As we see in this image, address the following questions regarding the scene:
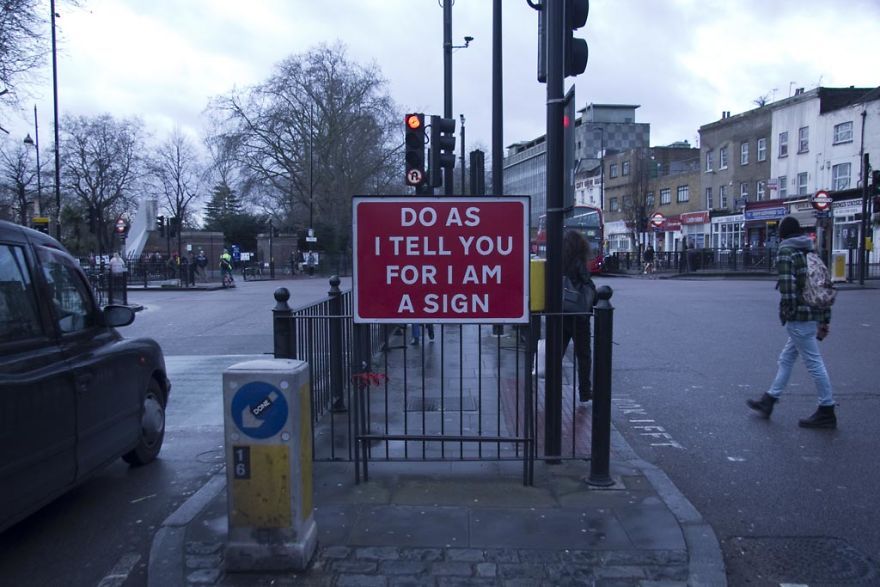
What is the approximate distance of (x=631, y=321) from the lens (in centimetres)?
1509

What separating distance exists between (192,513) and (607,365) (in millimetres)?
2807

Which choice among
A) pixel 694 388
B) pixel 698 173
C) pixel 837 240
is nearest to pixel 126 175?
pixel 698 173

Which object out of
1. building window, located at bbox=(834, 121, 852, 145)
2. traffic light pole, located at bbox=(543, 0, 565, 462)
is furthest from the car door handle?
building window, located at bbox=(834, 121, 852, 145)

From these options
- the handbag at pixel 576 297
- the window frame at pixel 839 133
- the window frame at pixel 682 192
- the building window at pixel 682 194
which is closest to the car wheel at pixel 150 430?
the handbag at pixel 576 297

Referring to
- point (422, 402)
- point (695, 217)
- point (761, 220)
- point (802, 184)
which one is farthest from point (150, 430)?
point (695, 217)

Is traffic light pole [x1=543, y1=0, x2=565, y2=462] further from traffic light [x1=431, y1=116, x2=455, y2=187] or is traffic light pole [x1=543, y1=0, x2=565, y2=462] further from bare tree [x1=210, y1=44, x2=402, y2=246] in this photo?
bare tree [x1=210, y1=44, x2=402, y2=246]

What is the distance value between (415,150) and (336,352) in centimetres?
527

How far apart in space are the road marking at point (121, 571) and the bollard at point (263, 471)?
0.61 metres

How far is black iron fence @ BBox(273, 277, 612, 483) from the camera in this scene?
468 centimetres

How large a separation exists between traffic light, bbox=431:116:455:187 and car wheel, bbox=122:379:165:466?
20.8 feet

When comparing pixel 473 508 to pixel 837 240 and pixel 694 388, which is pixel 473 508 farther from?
pixel 837 240

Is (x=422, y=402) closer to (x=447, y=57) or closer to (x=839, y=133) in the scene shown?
(x=447, y=57)

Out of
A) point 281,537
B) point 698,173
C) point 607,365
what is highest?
point 698,173

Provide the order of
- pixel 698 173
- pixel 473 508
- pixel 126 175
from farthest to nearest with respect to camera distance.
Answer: pixel 126 175, pixel 698 173, pixel 473 508
